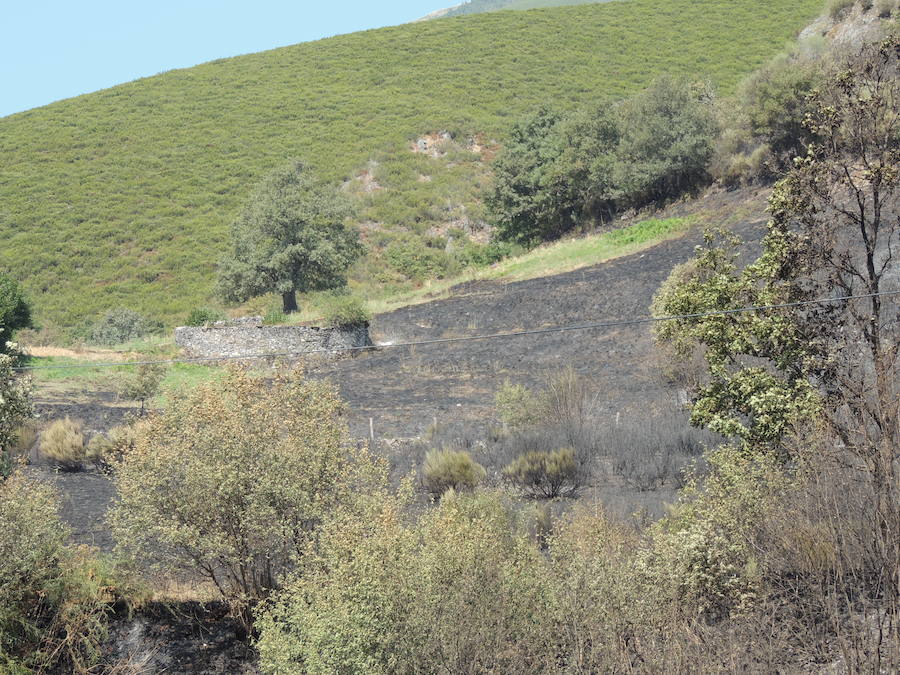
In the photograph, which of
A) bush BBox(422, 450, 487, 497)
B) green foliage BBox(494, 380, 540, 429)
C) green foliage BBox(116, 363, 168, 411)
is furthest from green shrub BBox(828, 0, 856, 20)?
green foliage BBox(116, 363, 168, 411)

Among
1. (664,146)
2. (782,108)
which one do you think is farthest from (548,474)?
(664,146)

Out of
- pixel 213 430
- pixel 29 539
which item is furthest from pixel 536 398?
pixel 29 539

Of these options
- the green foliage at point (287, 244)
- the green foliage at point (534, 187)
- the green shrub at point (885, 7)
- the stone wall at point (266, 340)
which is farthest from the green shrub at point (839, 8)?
the stone wall at point (266, 340)

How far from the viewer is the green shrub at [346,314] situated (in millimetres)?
33469

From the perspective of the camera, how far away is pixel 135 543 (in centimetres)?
1557

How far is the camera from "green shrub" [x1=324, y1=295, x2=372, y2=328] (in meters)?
33.5

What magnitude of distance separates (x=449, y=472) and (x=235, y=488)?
776 centimetres

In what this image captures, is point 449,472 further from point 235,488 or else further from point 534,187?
point 534,187

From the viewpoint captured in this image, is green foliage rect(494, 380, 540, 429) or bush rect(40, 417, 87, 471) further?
green foliage rect(494, 380, 540, 429)

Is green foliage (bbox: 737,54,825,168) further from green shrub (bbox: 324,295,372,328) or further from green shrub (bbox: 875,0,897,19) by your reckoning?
green shrub (bbox: 324,295,372,328)

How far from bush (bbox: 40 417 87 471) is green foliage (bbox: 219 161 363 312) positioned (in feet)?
48.4

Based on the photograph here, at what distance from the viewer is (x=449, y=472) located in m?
21.9

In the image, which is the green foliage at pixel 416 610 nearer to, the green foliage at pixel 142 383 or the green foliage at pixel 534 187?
the green foliage at pixel 142 383

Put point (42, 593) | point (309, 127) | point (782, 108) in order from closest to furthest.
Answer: point (42, 593)
point (782, 108)
point (309, 127)
